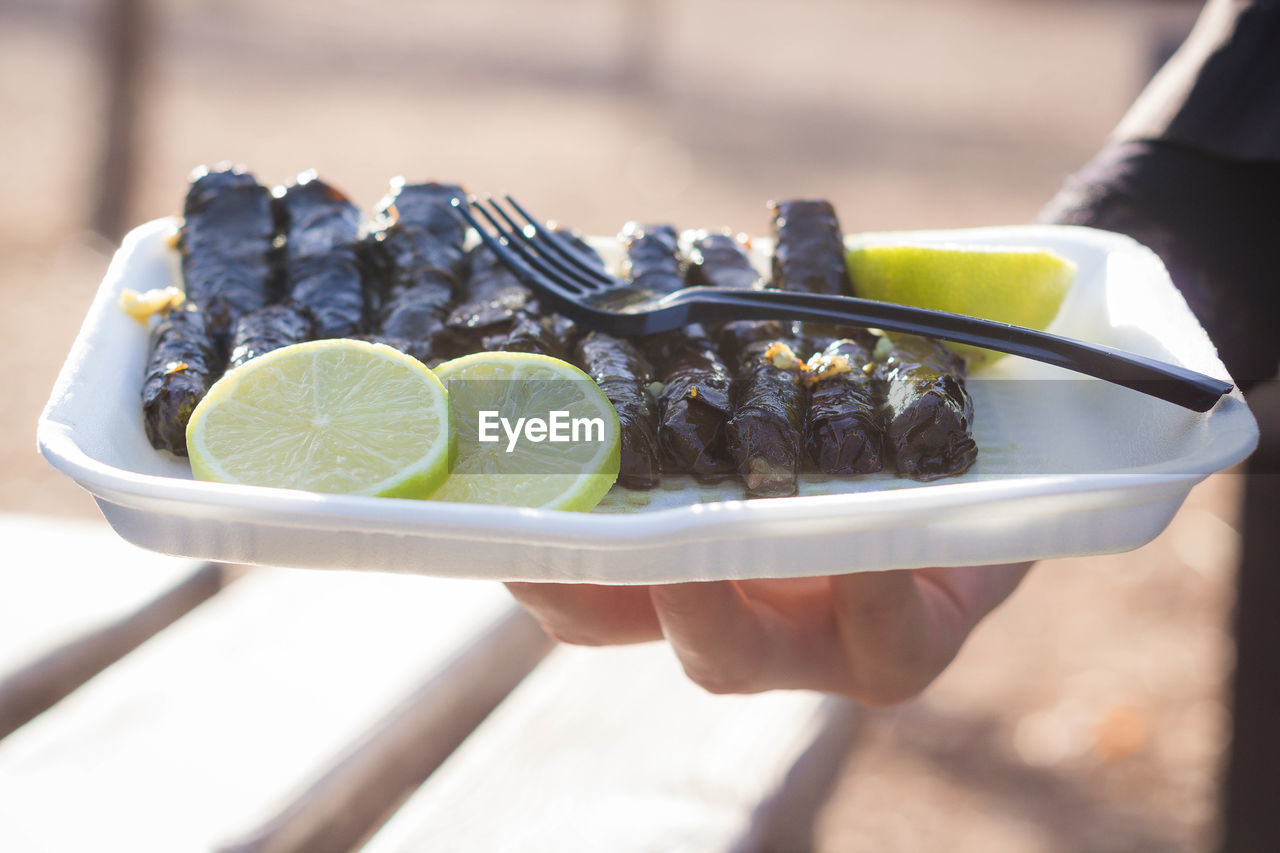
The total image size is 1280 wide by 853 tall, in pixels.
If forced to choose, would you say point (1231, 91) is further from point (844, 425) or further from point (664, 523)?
point (664, 523)

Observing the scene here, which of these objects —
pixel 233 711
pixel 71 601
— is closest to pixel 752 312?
pixel 233 711

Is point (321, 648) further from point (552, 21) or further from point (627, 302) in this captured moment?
point (552, 21)

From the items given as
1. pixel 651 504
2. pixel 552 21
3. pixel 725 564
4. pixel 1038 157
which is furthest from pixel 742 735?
pixel 552 21

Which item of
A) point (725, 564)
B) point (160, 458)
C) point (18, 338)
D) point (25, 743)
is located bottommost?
point (18, 338)

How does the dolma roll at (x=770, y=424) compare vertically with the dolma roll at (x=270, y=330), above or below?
above

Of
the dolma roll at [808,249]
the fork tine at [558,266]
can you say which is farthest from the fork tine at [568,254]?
the dolma roll at [808,249]

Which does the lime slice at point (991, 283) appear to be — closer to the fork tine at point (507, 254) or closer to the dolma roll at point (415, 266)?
the fork tine at point (507, 254)

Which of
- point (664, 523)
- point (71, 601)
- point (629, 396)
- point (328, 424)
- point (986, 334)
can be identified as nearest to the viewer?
point (664, 523)
